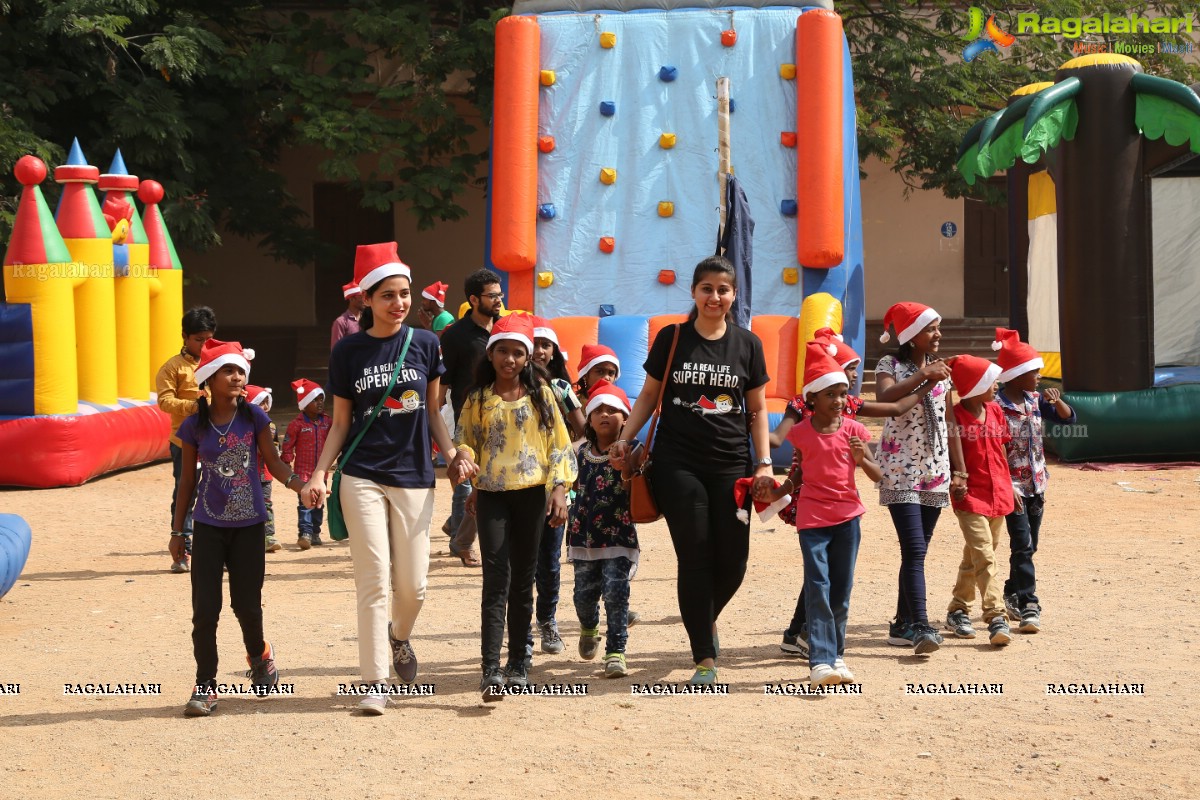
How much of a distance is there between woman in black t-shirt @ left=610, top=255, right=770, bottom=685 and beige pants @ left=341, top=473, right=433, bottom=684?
79cm

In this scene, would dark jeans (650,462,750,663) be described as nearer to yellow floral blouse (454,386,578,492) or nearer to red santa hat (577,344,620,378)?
yellow floral blouse (454,386,578,492)

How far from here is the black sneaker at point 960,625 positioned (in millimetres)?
6738

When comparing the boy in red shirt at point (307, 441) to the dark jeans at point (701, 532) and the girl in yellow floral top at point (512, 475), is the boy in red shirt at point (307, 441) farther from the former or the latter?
the dark jeans at point (701, 532)

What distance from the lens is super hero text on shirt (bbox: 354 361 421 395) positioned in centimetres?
566

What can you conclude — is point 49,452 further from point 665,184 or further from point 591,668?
point 591,668

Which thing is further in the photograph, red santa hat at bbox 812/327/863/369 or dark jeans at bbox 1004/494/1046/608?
dark jeans at bbox 1004/494/1046/608

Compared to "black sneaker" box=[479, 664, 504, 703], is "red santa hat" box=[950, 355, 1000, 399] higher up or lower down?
higher up

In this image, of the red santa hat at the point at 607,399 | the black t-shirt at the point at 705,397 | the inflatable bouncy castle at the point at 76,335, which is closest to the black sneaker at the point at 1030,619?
the black t-shirt at the point at 705,397

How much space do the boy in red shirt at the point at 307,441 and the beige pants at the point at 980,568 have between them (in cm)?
→ 439

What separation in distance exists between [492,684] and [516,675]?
18 centimetres

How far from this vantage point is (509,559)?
19.1 feet

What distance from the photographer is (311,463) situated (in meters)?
9.84

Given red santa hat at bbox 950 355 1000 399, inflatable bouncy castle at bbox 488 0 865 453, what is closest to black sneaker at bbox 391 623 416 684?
red santa hat at bbox 950 355 1000 399

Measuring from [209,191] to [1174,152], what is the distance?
1095cm
